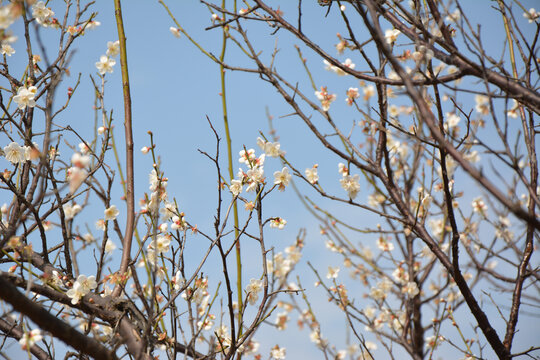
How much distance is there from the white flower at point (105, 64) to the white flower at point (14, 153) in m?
0.83

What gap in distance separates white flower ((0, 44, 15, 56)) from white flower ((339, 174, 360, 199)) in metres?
2.07

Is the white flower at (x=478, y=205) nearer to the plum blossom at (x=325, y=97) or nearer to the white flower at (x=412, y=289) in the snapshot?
the white flower at (x=412, y=289)

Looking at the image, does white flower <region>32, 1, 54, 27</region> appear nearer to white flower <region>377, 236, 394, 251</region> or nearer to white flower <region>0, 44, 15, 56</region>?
white flower <region>0, 44, 15, 56</region>

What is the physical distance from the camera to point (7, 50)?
2.46m

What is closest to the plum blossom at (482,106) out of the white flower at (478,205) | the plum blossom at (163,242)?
the white flower at (478,205)

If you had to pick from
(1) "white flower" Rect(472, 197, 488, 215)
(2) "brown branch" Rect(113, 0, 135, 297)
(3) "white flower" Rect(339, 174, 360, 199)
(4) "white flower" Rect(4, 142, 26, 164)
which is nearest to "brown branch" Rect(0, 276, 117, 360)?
(2) "brown branch" Rect(113, 0, 135, 297)

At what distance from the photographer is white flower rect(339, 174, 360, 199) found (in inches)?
94.0

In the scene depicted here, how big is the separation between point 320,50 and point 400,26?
0.37 meters

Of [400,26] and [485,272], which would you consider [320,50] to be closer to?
[400,26]

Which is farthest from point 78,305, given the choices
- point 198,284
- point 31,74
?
point 31,74

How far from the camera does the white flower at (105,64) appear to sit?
2.67 meters

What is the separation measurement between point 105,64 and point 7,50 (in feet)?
1.77

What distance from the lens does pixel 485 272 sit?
3211 mm

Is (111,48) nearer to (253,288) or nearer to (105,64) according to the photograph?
(105,64)
